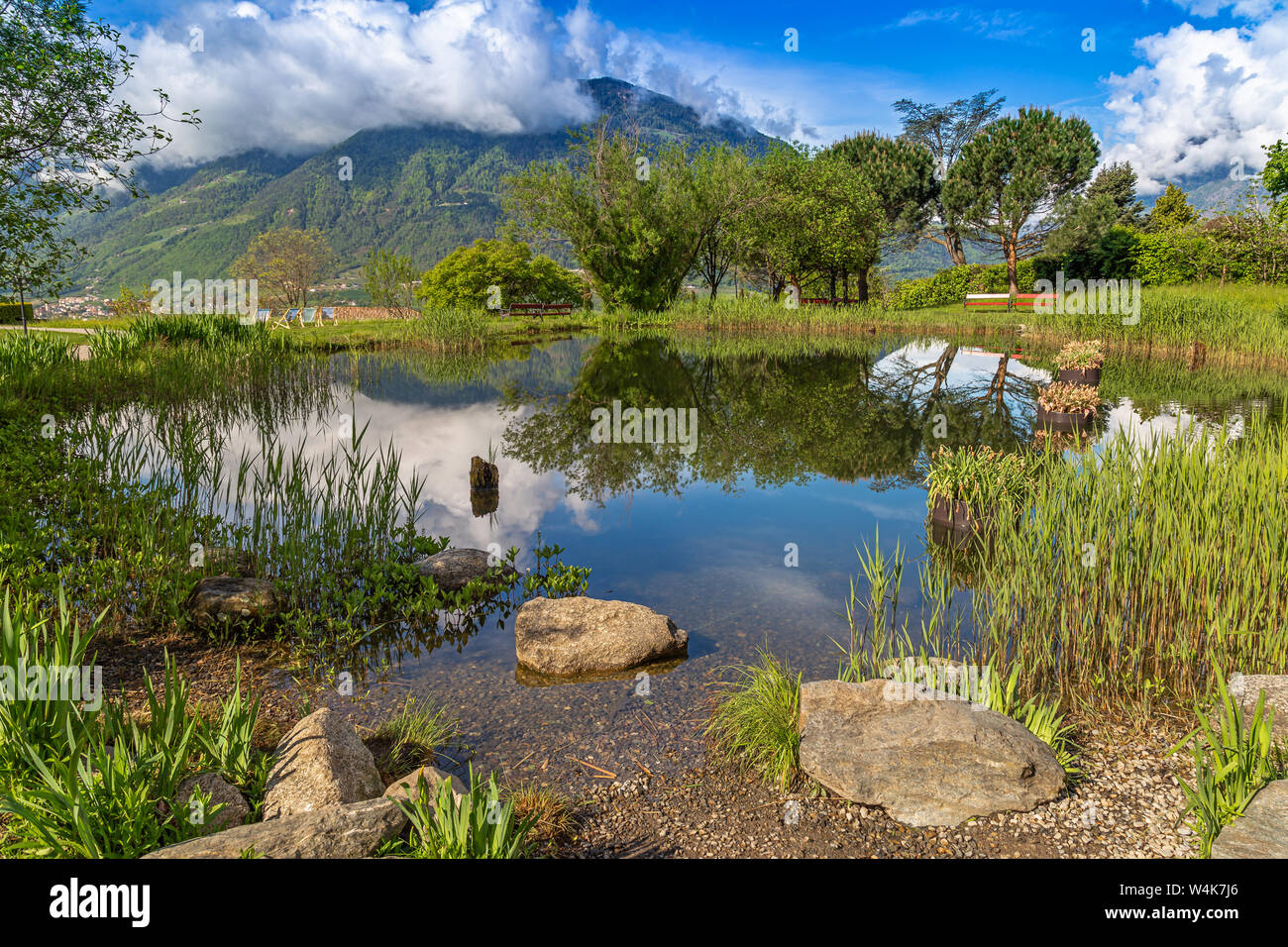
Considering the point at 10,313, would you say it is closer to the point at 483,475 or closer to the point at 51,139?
the point at 51,139

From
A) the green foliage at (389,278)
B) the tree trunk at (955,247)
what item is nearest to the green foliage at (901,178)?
the tree trunk at (955,247)

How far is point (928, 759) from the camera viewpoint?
353cm

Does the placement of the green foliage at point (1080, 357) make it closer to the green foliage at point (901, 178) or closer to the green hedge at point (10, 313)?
the green foliage at point (901, 178)

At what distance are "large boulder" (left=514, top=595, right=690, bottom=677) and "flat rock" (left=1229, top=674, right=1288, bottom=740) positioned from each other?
326 centimetres

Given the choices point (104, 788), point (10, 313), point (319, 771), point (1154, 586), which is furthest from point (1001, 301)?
point (10, 313)

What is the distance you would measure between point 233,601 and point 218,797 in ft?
8.85

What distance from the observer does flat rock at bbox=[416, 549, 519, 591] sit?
644 centimetres

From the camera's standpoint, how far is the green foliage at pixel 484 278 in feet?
174

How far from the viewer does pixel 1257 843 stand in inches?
106

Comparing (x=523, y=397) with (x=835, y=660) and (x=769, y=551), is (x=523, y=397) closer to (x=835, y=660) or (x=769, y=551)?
→ (x=769, y=551)

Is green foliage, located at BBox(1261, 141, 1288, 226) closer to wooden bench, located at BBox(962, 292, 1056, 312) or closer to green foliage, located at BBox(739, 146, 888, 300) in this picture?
wooden bench, located at BBox(962, 292, 1056, 312)

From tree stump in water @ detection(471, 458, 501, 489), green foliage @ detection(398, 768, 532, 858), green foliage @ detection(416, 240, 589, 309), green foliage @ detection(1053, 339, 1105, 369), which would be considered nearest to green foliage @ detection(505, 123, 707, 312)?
green foliage @ detection(416, 240, 589, 309)
